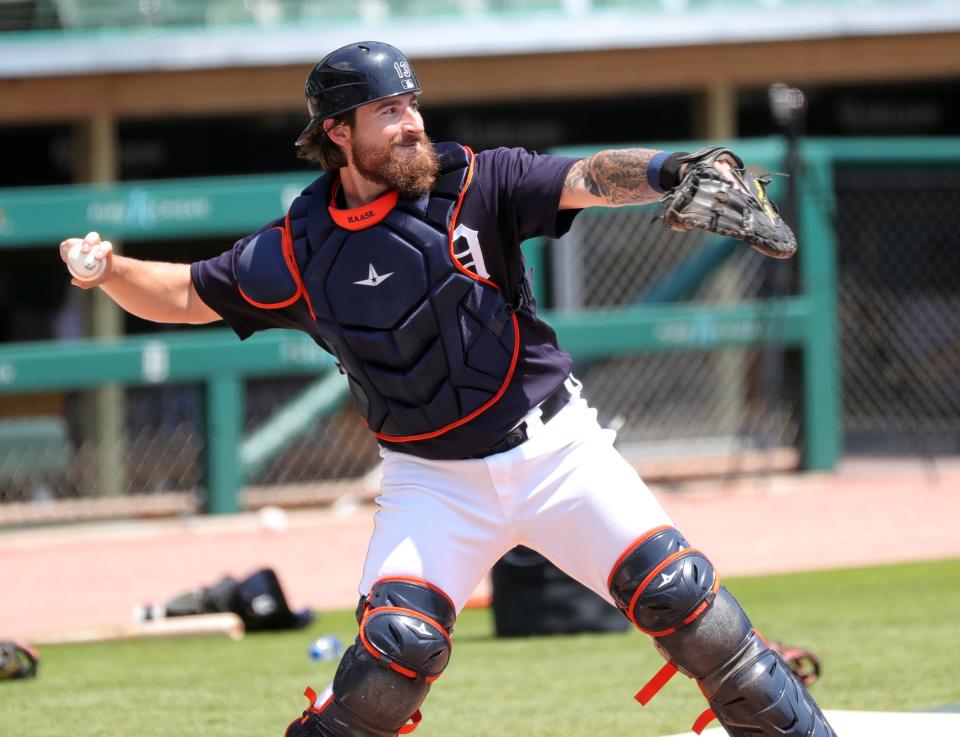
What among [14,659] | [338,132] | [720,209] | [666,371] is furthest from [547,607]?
[666,371]

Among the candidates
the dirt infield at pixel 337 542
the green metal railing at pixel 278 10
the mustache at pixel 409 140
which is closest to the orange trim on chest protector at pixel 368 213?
the mustache at pixel 409 140

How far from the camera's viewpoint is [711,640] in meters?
3.85

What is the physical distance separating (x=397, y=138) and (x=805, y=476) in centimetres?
864

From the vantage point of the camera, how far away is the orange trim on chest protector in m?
4.09

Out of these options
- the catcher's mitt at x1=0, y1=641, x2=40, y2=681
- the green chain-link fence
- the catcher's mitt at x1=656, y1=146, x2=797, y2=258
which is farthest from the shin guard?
the green chain-link fence

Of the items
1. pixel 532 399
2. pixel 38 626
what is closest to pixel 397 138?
pixel 532 399

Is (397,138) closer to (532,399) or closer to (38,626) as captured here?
(532,399)

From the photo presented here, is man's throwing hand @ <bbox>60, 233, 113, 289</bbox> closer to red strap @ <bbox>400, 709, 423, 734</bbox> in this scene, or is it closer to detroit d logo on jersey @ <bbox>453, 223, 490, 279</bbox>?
detroit d logo on jersey @ <bbox>453, 223, 490, 279</bbox>

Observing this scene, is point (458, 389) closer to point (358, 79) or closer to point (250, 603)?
point (358, 79)

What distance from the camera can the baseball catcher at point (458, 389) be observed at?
12.6ft

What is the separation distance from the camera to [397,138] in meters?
4.09

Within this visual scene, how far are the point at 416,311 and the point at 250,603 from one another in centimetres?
377

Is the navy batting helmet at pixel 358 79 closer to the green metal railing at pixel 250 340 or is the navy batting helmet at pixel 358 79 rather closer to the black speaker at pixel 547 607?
the black speaker at pixel 547 607

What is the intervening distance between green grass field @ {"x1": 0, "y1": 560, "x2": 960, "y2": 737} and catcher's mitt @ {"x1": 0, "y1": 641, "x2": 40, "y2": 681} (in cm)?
4
